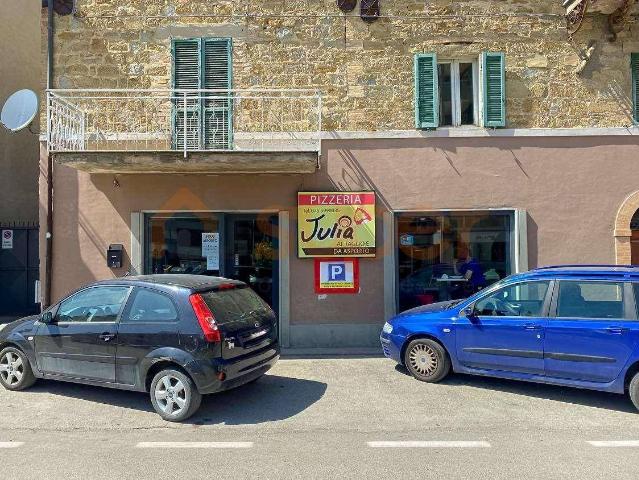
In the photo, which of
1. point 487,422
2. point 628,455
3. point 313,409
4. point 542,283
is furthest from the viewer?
point 542,283

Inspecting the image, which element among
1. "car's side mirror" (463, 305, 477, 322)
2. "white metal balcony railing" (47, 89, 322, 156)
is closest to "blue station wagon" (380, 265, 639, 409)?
"car's side mirror" (463, 305, 477, 322)

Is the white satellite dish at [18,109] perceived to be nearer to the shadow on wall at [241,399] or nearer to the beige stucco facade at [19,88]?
the beige stucco facade at [19,88]

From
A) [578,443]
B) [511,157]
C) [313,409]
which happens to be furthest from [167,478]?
[511,157]

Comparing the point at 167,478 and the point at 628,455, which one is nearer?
the point at 167,478

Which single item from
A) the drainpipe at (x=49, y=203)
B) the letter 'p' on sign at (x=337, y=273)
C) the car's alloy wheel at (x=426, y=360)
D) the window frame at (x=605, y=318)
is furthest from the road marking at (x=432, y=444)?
the drainpipe at (x=49, y=203)

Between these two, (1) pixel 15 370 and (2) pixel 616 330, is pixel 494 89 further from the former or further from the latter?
(1) pixel 15 370

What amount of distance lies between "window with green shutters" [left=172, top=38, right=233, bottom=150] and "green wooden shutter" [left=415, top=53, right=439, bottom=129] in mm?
3395

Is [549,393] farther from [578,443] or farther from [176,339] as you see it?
[176,339]

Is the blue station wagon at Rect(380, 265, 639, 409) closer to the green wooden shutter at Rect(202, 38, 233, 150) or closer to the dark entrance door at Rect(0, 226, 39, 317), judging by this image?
the green wooden shutter at Rect(202, 38, 233, 150)

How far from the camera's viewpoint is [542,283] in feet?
19.7

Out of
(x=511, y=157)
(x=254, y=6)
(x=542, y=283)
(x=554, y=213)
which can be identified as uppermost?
(x=254, y=6)

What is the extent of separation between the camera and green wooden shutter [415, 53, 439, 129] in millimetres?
8789

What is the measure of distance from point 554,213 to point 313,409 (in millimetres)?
5861

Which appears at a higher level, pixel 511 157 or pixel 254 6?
pixel 254 6
